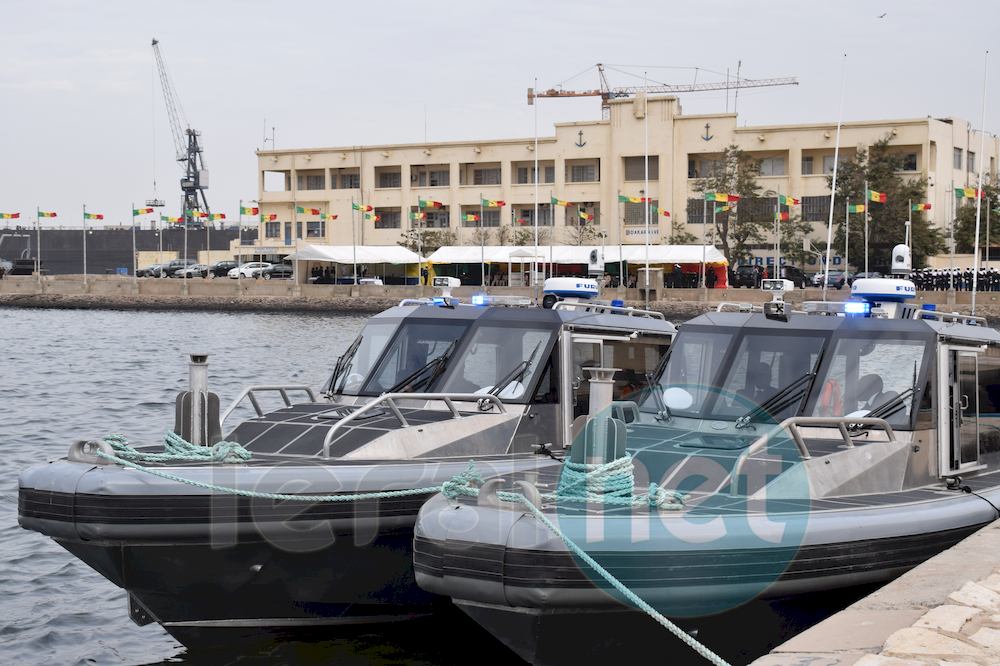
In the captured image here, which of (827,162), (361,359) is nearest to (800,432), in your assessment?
(361,359)

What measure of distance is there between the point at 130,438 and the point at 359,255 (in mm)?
52913

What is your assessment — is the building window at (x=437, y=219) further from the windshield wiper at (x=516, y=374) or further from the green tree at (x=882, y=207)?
the windshield wiper at (x=516, y=374)

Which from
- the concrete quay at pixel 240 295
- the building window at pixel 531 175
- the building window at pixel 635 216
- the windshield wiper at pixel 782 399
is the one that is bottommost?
the concrete quay at pixel 240 295

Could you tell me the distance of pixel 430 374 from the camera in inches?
468

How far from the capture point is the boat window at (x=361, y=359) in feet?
39.9

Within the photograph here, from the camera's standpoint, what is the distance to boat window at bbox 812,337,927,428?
32.7 ft

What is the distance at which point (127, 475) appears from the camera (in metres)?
9.20

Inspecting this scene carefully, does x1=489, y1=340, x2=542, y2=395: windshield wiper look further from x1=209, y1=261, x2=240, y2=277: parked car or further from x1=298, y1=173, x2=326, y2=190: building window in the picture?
x1=298, y1=173, x2=326, y2=190: building window

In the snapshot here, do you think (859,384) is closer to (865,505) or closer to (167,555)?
(865,505)

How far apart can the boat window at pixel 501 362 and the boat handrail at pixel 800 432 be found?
2680mm

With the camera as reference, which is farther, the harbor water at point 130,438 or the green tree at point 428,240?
the green tree at point 428,240

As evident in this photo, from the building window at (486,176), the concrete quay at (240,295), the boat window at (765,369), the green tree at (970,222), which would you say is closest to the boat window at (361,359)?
the boat window at (765,369)

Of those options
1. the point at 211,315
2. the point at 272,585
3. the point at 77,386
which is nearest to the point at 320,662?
the point at 272,585

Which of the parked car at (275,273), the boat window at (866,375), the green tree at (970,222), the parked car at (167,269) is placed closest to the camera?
the boat window at (866,375)
